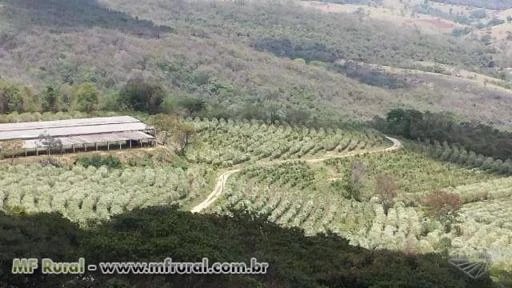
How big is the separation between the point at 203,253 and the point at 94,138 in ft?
122

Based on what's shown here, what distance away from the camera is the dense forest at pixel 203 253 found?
22250mm

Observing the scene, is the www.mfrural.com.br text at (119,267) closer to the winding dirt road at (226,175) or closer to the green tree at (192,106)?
the winding dirt road at (226,175)

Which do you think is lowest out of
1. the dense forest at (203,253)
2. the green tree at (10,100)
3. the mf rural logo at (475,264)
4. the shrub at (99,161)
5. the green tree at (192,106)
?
the green tree at (192,106)

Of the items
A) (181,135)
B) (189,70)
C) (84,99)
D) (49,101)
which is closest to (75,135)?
(181,135)

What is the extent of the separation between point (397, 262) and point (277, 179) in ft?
98.6

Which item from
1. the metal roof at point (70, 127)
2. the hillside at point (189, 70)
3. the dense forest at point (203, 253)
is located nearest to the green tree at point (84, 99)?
the metal roof at point (70, 127)

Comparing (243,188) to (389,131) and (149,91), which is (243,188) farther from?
(389,131)

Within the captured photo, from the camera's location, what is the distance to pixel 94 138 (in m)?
57.8

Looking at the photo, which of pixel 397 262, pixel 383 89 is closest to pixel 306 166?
pixel 397 262

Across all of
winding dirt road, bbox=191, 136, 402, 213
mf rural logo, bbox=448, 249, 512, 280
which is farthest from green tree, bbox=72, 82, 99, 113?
mf rural logo, bbox=448, 249, 512, 280

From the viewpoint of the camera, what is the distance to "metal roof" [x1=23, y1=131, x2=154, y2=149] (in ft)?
178

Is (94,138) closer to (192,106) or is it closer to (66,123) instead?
(66,123)

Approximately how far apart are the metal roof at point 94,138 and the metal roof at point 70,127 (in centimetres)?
57

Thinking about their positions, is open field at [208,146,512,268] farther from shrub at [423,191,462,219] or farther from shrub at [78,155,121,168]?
shrub at [78,155,121,168]
